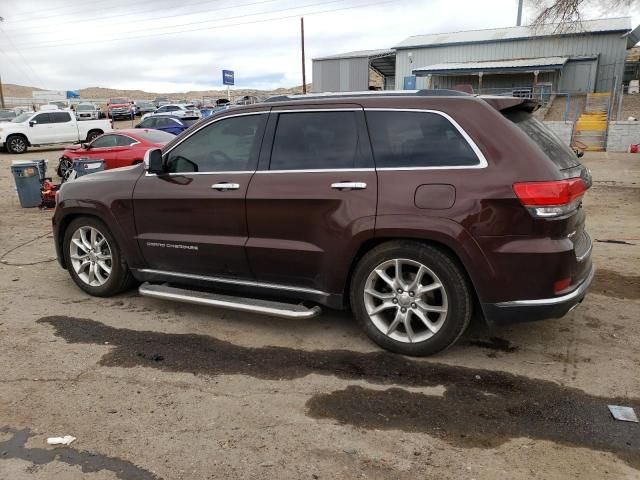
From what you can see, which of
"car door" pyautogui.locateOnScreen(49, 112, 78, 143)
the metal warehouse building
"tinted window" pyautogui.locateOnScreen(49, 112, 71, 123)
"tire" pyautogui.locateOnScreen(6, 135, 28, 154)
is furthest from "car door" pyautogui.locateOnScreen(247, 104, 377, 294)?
the metal warehouse building

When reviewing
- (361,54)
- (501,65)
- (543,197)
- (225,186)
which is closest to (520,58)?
(501,65)

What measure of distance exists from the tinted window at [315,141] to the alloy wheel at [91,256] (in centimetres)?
210

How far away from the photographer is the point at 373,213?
3828mm

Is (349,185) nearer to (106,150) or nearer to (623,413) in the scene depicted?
(623,413)

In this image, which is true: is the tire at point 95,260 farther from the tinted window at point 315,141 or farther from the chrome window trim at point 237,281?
the tinted window at point 315,141

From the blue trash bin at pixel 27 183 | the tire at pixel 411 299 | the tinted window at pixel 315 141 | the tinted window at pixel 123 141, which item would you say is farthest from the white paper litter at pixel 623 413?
the tinted window at pixel 123 141

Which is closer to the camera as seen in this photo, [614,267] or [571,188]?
[571,188]

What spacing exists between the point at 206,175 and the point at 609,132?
772 inches

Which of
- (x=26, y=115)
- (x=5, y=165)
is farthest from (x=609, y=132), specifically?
(x=26, y=115)

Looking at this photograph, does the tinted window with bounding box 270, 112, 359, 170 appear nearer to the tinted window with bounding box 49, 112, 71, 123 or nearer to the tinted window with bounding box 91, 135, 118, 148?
the tinted window with bounding box 91, 135, 118, 148

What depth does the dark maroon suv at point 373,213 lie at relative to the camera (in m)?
3.55

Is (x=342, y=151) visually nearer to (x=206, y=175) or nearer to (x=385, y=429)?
(x=206, y=175)

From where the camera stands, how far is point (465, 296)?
146 inches

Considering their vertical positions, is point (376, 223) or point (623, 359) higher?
point (376, 223)
